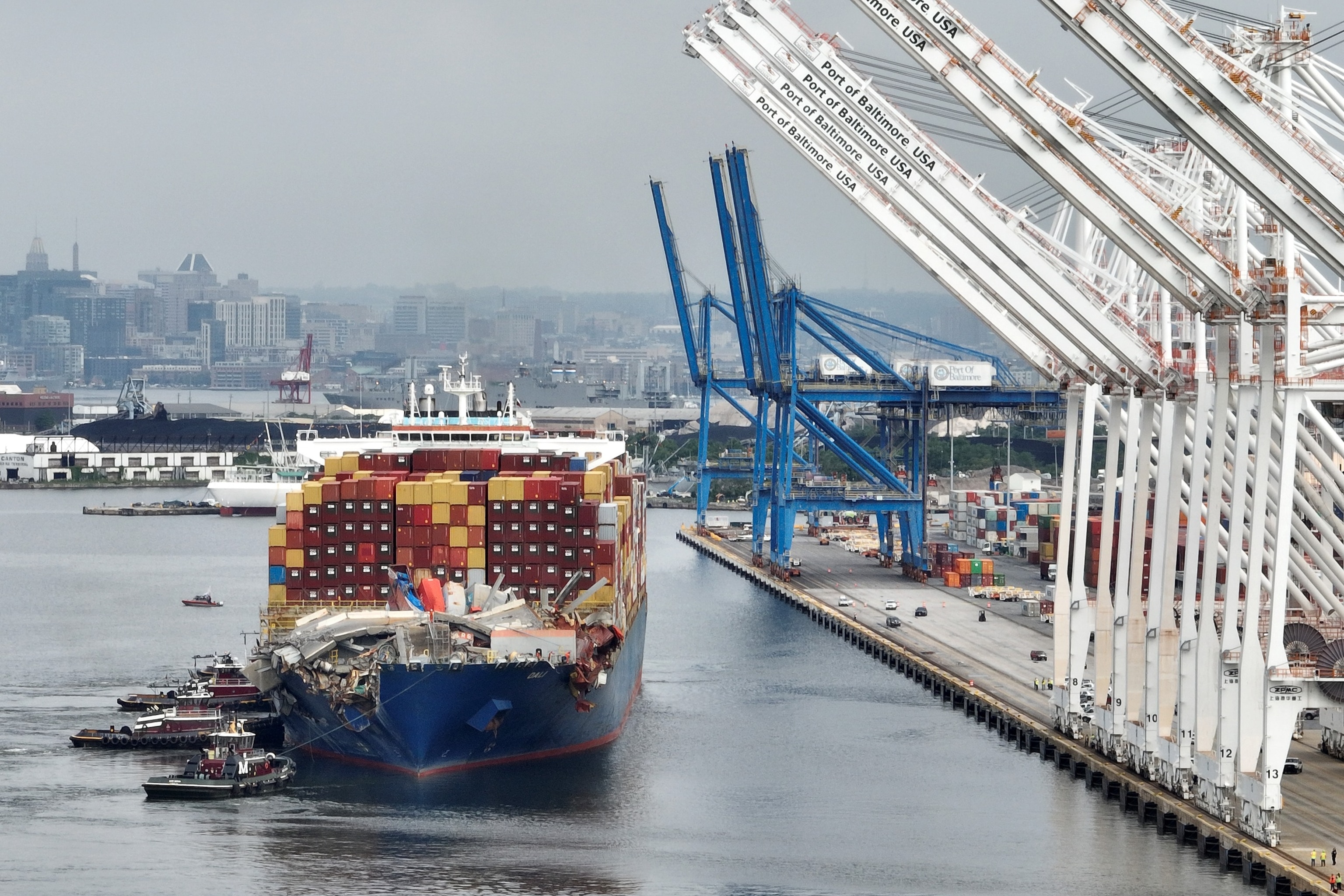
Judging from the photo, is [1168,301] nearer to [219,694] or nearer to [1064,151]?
[1064,151]

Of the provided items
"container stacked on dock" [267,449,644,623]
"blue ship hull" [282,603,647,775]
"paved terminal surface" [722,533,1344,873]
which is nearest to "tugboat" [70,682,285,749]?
"blue ship hull" [282,603,647,775]

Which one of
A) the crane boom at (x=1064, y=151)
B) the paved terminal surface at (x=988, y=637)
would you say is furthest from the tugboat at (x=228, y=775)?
the crane boom at (x=1064, y=151)

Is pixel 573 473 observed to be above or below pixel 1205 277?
below

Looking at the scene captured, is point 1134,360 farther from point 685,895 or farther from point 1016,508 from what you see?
point 1016,508

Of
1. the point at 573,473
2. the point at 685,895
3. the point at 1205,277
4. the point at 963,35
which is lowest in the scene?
the point at 685,895

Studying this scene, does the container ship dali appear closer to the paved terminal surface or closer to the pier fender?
the pier fender

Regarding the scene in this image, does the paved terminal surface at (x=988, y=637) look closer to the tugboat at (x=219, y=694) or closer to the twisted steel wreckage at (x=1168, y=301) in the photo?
the twisted steel wreckage at (x=1168, y=301)

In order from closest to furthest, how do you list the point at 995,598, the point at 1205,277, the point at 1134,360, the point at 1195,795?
the point at 1205,277 → the point at 1195,795 → the point at 1134,360 → the point at 995,598

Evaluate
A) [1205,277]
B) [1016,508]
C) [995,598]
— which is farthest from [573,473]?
[1016,508]
